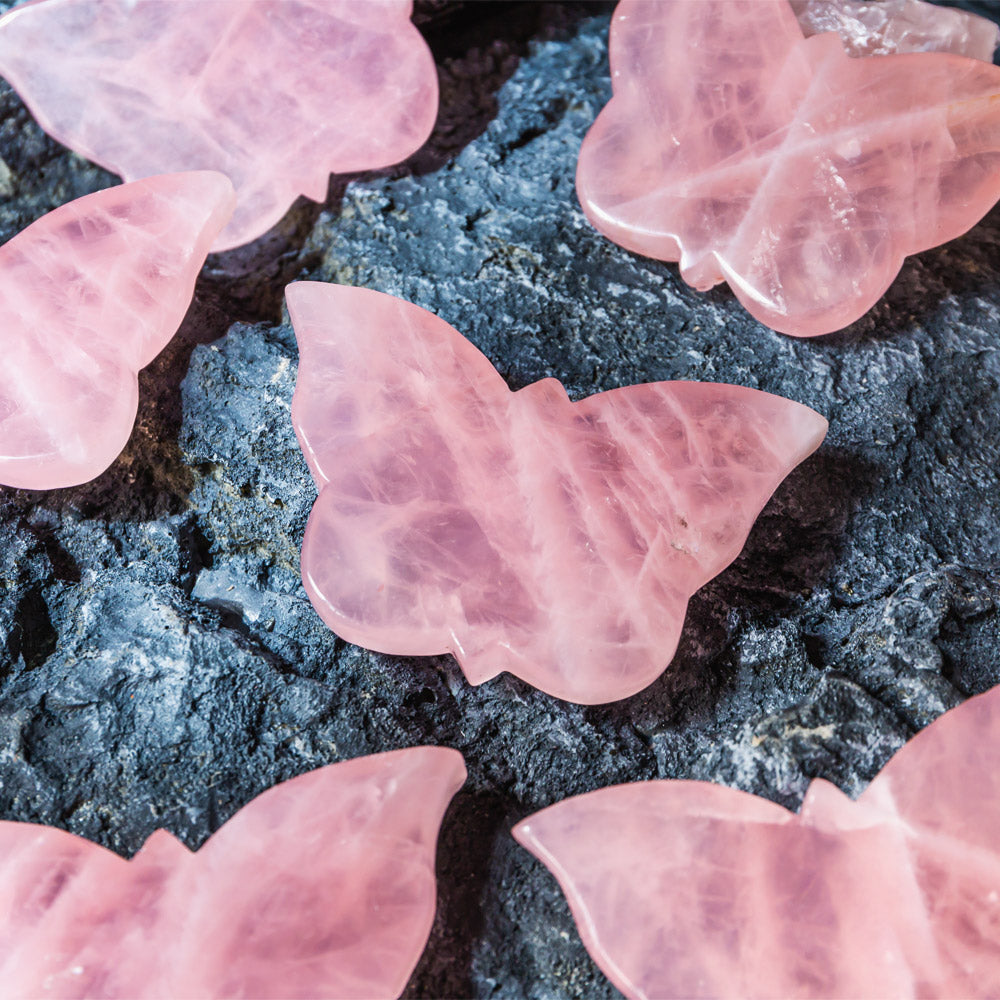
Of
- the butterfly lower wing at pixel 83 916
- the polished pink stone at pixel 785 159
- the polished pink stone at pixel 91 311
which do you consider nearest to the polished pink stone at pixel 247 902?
the butterfly lower wing at pixel 83 916

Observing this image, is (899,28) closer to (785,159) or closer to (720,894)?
(785,159)

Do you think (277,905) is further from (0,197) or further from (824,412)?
(0,197)

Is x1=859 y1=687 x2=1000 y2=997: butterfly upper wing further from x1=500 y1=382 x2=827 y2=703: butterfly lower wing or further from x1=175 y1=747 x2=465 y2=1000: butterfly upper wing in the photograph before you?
x1=175 y1=747 x2=465 y2=1000: butterfly upper wing

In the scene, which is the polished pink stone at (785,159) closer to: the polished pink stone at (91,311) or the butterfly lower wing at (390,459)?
the butterfly lower wing at (390,459)

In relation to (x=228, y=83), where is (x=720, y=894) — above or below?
below

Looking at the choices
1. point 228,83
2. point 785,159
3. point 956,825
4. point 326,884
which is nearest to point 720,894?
point 956,825

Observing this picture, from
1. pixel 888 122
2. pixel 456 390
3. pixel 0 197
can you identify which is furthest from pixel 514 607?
pixel 0 197
